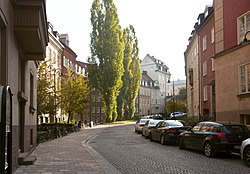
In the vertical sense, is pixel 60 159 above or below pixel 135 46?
below

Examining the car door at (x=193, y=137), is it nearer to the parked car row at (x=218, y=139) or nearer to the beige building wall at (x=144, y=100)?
the parked car row at (x=218, y=139)

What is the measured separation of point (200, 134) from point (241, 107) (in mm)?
4539

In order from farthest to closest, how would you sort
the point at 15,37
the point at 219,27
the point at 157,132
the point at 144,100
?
the point at 144,100 → the point at 219,27 → the point at 157,132 → the point at 15,37

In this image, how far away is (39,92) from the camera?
90.7 feet

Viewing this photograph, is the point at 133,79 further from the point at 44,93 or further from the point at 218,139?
the point at 218,139

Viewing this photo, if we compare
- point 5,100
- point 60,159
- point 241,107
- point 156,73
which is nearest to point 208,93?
point 241,107

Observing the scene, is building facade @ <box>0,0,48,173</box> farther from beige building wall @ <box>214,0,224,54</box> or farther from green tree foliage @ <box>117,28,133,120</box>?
green tree foliage @ <box>117,28,133,120</box>

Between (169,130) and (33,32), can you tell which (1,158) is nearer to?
(33,32)

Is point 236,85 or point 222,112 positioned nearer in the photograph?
point 236,85

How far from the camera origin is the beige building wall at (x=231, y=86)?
18641 millimetres

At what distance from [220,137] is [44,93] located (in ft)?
57.4

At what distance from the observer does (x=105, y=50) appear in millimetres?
54969

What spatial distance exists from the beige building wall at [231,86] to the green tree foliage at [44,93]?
13542mm

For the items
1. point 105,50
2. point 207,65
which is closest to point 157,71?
point 105,50
